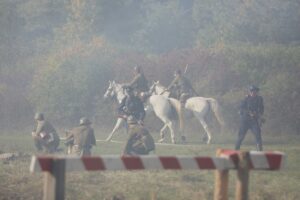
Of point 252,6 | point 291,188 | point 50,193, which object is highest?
point 252,6

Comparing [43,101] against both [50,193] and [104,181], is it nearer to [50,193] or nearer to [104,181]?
[104,181]

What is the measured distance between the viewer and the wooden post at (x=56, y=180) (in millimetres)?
6586

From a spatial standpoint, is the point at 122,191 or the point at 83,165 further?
the point at 122,191

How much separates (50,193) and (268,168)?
7.58ft

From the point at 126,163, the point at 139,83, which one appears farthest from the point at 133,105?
the point at 126,163

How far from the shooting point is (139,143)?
15.9 meters

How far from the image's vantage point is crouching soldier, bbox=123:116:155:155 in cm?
1580

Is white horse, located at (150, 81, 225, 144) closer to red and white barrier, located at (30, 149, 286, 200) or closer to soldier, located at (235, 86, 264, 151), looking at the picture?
soldier, located at (235, 86, 264, 151)

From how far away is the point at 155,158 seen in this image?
22.5 feet

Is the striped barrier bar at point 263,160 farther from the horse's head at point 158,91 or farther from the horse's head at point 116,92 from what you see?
the horse's head at point 116,92

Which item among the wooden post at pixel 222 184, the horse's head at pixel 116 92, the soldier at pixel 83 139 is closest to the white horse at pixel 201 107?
the horse's head at pixel 116 92

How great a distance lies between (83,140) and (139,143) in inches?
53.9

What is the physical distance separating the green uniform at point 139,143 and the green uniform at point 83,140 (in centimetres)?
93

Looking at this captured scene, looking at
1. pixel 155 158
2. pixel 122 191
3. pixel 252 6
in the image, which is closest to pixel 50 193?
pixel 155 158
